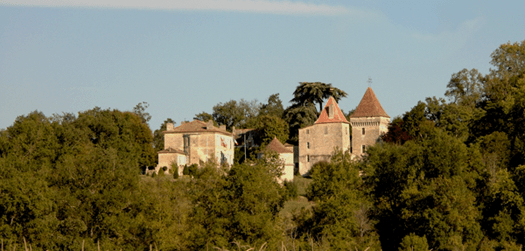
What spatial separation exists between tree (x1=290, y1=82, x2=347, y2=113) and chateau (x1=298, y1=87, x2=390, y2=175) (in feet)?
28.3

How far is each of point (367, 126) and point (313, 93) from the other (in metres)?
11.2

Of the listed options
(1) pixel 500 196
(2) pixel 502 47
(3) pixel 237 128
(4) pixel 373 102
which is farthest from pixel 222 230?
(3) pixel 237 128

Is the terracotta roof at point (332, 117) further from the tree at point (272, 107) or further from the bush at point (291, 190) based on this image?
the tree at point (272, 107)

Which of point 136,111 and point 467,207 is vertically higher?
point 136,111

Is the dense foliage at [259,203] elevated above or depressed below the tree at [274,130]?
below

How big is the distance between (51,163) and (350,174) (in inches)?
812

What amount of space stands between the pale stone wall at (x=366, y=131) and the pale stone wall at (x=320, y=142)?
2.56 feet

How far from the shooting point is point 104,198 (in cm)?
3375

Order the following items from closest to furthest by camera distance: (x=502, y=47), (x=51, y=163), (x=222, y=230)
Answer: (x=222, y=230) < (x=51, y=163) < (x=502, y=47)

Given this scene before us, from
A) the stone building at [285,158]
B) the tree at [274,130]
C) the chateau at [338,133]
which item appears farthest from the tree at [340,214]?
the tree at [274,130]

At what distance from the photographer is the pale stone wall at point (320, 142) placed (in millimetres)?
66562

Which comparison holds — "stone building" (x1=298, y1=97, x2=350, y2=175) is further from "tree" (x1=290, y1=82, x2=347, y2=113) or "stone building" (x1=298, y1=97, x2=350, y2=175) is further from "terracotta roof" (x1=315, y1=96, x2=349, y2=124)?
"tree" (x1=290, y1=82, x2=347, y2=113)

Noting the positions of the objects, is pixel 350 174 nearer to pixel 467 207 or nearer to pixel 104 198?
pixel 467 207

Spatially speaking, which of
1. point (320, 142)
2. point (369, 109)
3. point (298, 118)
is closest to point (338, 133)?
point (320, 142)
